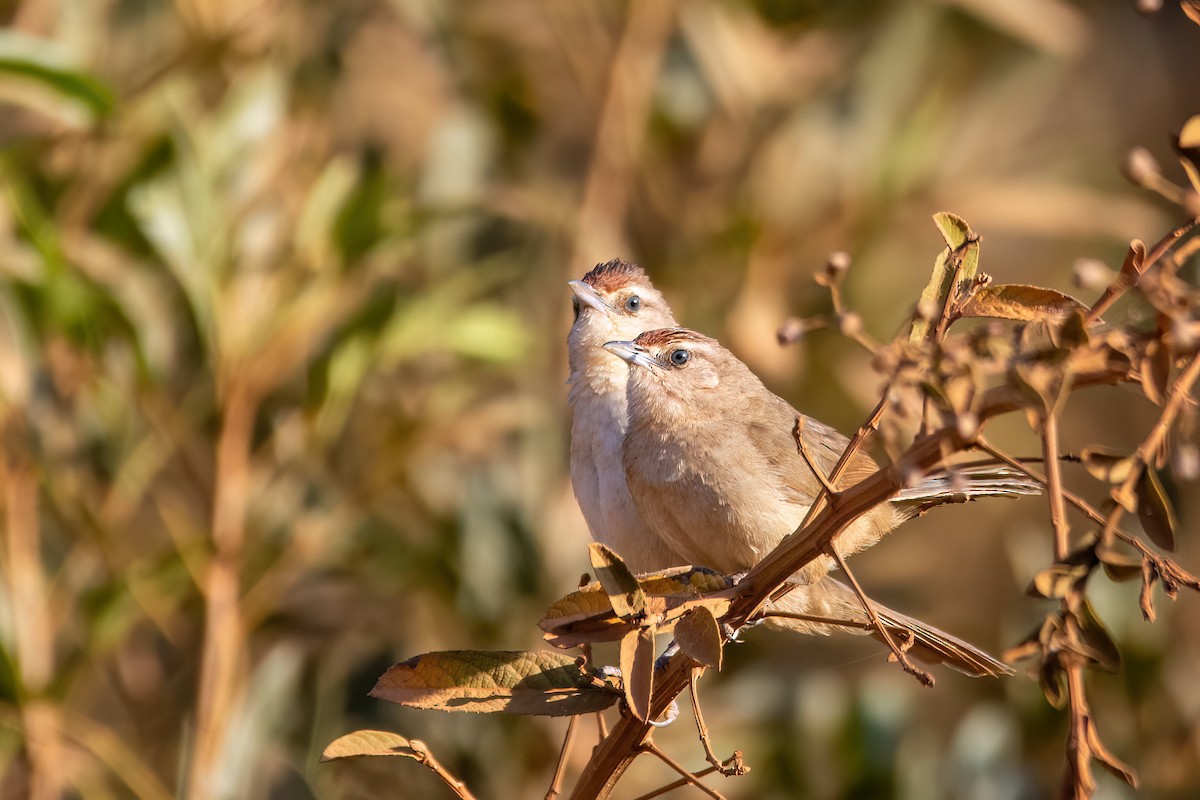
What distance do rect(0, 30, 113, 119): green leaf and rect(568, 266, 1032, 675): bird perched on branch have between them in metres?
1.36

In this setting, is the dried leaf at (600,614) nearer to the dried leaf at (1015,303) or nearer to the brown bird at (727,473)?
the dried leaf at (1015,303)

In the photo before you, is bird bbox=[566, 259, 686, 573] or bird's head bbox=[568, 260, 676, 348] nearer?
bird bbox=[566, 259, 686, 573]

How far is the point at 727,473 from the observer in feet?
9.09

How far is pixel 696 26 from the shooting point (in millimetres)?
5281

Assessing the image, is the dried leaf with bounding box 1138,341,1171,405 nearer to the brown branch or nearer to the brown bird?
the brown branch

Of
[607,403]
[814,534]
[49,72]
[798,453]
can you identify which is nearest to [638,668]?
[814,534]

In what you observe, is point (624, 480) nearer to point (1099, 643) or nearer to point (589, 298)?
point (589, 298)

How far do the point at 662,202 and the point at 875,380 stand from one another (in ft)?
3.70

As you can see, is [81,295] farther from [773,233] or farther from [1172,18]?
[1172,18]

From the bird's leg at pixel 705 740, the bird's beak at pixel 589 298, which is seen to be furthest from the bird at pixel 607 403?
the bird's leg at pixel 705 740

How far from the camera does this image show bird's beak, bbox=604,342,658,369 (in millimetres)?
3139

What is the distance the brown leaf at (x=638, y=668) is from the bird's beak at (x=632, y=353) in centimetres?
153

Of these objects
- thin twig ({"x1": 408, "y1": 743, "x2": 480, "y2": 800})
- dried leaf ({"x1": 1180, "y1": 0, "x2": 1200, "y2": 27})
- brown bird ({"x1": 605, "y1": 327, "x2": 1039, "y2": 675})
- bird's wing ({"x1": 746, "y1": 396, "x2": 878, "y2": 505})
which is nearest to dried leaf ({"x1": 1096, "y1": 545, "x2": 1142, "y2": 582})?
dried leaf ({"x1": 1180, "y1": 0, "x2": 1200, "y2": 27})

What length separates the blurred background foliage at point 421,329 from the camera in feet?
12.1
